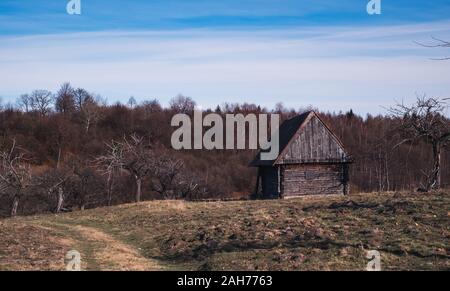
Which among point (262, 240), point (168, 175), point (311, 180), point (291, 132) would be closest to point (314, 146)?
point (291, 132)

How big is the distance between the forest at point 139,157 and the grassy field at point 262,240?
7.04 metres

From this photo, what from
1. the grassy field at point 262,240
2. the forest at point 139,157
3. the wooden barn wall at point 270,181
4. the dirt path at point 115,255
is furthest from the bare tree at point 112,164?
the dirt path at point 115,255

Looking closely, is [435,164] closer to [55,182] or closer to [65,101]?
[55,182]

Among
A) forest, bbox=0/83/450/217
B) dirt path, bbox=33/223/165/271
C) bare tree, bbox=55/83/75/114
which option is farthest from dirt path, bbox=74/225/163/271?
bare tree, bbox=55/83/75/114

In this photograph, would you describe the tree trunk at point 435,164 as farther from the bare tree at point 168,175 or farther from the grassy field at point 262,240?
the bare tree at point 168,175

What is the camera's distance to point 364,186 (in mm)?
61594

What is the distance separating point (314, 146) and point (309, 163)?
116 centimetres

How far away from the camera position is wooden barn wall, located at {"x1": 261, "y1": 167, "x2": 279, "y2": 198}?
3238 cm

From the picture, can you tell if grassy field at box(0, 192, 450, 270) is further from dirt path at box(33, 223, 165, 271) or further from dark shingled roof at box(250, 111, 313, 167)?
dark shingled roof at box(250, 111, 313, 167)

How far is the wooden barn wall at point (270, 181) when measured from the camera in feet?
106

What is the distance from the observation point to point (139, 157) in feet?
125

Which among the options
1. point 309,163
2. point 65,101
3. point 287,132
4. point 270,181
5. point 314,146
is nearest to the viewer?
point 309,163

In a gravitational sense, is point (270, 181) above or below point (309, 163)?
below
